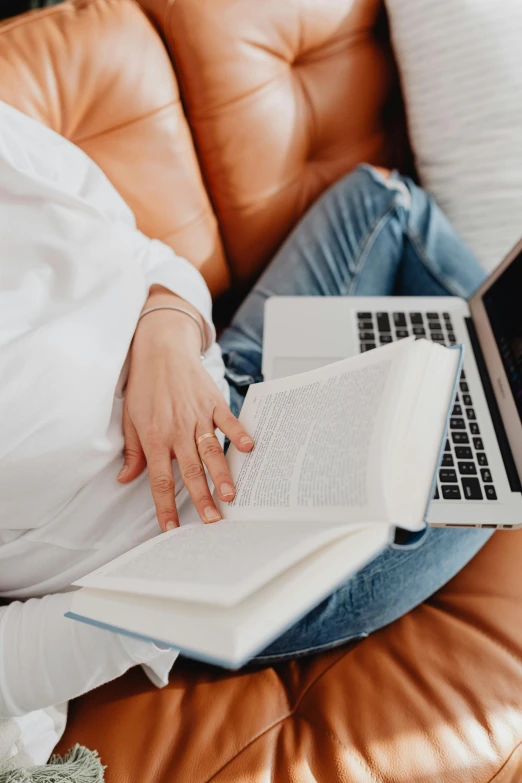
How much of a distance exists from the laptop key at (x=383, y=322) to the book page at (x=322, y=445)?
0.32m

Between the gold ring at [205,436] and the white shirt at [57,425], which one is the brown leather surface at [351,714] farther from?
the gold ring at [205,436]

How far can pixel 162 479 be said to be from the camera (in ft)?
1.84

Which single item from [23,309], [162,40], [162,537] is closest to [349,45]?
[162,40]

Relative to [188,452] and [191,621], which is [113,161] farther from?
[191,621]

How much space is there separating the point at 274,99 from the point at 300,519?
76 centimetres

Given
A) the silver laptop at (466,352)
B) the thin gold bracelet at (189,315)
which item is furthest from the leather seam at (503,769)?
the thin gold bracelet at (189,315)

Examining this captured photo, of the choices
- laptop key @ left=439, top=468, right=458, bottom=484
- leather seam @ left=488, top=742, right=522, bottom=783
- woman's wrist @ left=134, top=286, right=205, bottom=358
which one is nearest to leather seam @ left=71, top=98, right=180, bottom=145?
woman's wrist @ left=134, top=286, right=205, bottom=358

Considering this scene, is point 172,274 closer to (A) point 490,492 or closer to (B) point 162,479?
(B) point 162,479

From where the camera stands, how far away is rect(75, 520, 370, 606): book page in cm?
36

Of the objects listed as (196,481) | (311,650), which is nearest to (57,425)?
(196,481)

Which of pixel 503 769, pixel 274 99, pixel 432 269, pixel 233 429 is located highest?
pixel 274 99

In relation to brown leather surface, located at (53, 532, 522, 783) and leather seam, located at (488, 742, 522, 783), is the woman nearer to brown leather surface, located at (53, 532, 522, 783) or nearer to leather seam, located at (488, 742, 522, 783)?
brown leather surface, located at (53, 532, 522, 783)

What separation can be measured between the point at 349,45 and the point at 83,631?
971 millimetres

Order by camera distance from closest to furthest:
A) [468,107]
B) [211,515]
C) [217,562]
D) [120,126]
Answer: [217,562] < [211,515] < [120,126] < [468,107]
